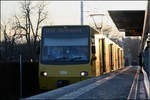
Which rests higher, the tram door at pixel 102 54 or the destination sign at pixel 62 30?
the destination sign at pixel 62 30

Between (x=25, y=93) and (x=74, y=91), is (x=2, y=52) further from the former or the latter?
(x=74, y=91)

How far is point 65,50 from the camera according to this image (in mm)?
19188

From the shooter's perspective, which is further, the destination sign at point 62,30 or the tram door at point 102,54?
the tram door at point 102,54

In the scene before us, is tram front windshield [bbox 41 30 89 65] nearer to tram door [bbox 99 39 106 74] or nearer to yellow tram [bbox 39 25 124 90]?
yellow tram [bbox 39 25 124 90]

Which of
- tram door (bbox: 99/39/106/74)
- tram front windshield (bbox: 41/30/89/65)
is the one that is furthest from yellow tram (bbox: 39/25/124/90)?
tram door (bbox: 99/39/106/74)

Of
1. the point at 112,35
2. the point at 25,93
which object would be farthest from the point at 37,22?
the point at 112,35

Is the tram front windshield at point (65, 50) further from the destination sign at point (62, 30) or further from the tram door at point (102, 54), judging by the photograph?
the tram door at point (102, 54)

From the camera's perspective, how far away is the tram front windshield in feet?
63.0

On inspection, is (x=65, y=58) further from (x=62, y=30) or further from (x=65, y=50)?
(x=62, y=30)

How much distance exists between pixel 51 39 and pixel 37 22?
25585 mm

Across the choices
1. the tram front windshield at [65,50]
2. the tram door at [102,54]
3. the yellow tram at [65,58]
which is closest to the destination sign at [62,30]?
the yellow tram at [65,58]

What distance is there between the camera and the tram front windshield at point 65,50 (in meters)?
19.2

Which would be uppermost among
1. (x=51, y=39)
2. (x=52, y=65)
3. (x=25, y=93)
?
(x=51, y=39)

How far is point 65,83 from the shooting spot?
19.3 meters
